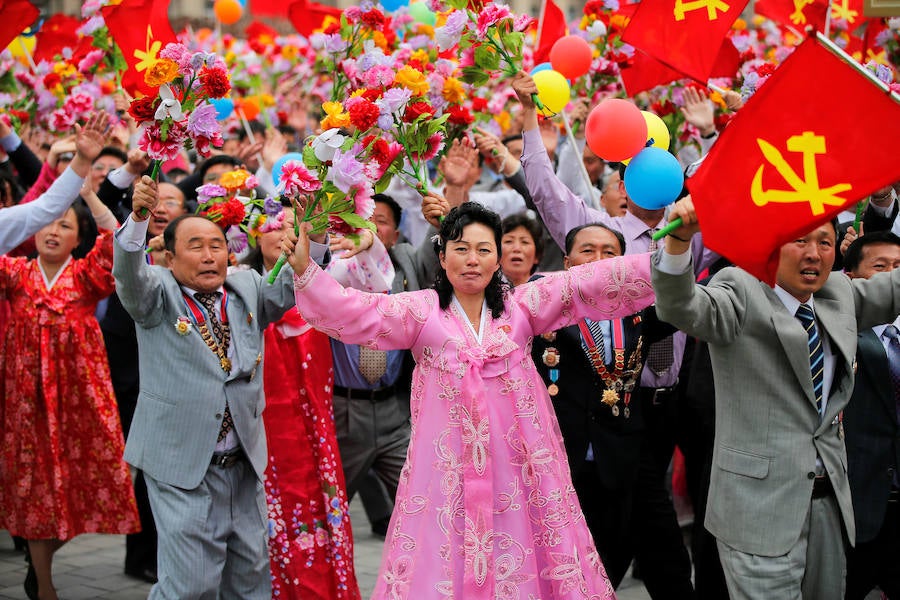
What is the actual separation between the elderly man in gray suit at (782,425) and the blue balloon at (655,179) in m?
0.36

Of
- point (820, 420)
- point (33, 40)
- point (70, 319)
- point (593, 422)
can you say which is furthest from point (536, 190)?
point (33, 40)

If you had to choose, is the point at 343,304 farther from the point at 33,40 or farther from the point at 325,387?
the point at 33,40

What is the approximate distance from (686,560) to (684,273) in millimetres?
1731

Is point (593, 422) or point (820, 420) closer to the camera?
point (820, 420)

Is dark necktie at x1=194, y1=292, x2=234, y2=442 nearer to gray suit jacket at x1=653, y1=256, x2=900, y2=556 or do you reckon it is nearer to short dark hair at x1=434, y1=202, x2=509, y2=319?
short dark hair at x1=434, y1=202, x2=509, y2=319

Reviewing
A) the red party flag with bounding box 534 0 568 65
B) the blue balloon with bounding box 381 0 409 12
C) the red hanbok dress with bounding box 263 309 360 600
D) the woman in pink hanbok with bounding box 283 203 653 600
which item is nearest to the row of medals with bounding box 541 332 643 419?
the woman in pink hanbok with bounding box 283 203 653 600

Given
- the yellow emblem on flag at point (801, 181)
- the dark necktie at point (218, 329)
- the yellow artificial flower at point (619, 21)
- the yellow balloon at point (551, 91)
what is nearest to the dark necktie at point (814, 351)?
the yellow emblem on flag at point (801, 181)

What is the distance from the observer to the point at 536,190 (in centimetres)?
546

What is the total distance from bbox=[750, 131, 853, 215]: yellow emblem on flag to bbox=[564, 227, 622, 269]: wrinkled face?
4.64 feet

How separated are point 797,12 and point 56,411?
4.78 m

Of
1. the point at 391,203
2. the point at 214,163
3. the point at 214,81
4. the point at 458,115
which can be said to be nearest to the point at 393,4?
the point at 214,163

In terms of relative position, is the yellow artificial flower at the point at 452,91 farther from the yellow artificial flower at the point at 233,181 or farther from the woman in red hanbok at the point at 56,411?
the woman in red hanbok at the point at 56,411

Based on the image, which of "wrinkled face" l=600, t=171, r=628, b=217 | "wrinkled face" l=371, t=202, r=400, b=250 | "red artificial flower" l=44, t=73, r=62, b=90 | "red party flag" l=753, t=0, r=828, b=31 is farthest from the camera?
"red artificial flower" l=44, t=73, r=62, b=90

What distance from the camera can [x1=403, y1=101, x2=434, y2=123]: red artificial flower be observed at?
15.0 feet
